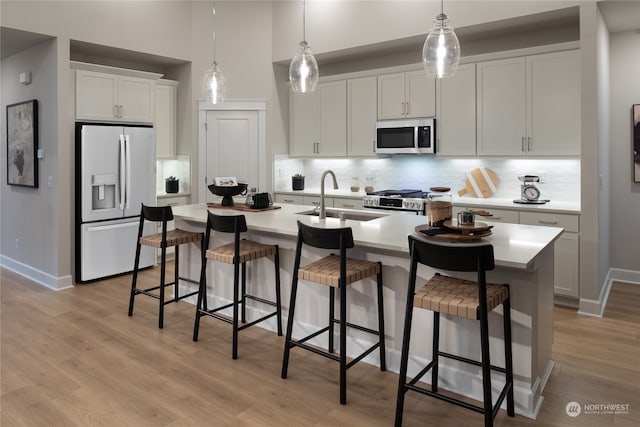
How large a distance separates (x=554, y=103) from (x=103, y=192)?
4815mm

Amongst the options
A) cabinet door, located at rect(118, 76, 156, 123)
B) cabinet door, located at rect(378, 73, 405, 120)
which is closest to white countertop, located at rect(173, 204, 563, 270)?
cabinet door, located at rect(118, 76, 156, 123)

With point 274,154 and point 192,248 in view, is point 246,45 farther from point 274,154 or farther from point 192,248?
point 192,248

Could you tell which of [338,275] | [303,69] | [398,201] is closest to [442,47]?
[303,69]

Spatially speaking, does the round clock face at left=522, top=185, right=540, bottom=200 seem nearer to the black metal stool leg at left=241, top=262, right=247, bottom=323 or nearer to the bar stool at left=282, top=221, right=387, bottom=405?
the bar stool at left=282, top=221, right=387, bottom=405

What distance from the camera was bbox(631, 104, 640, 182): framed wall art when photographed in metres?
4.97

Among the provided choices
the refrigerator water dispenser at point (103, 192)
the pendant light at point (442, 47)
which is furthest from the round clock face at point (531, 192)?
the refrigerator water dispenser at point (103, 192)

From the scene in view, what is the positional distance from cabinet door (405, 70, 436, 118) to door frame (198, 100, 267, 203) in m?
1.99

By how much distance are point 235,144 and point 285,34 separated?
62.7 inches

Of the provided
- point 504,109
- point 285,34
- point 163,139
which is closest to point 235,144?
point 163,139

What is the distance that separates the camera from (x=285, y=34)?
6.20 metres

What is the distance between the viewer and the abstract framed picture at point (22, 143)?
17.1 ft

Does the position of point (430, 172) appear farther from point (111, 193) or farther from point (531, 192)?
point (111, 193)

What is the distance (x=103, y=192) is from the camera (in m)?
5.27

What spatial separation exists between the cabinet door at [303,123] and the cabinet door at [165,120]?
63.0 inches
